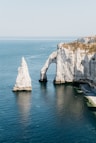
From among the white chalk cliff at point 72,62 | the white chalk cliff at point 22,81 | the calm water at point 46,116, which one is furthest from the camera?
the white chalk cliff at point 72,62

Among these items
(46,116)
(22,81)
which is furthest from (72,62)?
(46,116)

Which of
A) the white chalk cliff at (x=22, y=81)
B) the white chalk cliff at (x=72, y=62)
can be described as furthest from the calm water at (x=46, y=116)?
the white chalk cliff at (x=72, y=62)

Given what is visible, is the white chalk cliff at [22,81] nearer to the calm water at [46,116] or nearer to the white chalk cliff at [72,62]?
the calm water at [46,116]

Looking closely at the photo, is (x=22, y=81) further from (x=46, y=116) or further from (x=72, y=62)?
(x=46, y=116)

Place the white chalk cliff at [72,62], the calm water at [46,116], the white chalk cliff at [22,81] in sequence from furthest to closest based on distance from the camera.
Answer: the white chalk cliff at [72,62], the white chalk cliff at [22,81], the calm water at [46,116]

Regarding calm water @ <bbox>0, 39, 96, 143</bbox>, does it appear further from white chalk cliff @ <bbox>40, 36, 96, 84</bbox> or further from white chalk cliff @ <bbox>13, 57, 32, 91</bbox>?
white chalk cliff @ <bbox>40, 36, 96, 84</bbox>

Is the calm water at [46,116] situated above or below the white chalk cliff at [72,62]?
below

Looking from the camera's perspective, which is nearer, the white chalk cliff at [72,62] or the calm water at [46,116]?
the calm water at [46,116]

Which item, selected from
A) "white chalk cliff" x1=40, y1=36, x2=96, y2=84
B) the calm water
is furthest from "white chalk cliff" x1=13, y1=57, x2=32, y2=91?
"white chalk cliff" x1=40, y1=36, x2=96, y2=84

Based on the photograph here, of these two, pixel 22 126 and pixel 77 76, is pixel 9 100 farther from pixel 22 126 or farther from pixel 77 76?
pixel 77 76

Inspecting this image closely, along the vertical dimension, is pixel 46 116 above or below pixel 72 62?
below

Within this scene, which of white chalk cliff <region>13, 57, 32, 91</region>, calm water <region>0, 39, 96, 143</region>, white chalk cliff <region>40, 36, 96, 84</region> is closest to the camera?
calm water <region>0, 39, 96, 143</region>
